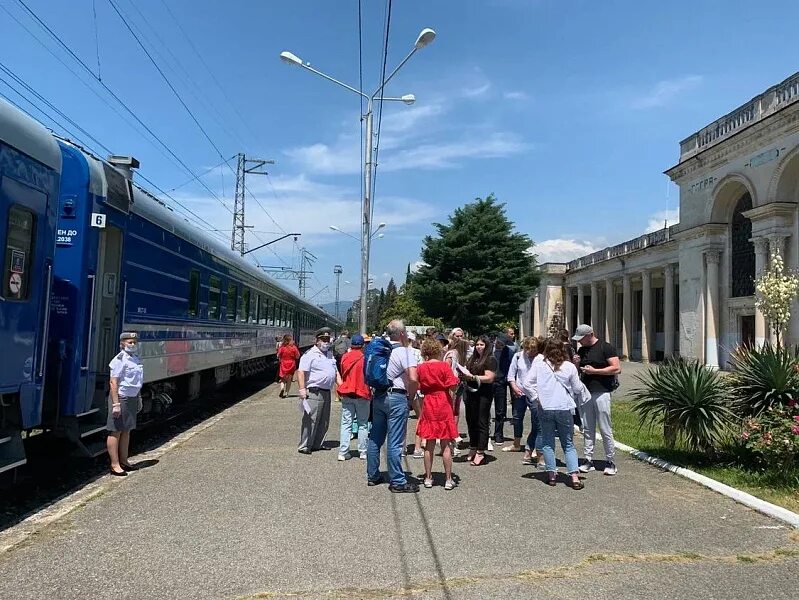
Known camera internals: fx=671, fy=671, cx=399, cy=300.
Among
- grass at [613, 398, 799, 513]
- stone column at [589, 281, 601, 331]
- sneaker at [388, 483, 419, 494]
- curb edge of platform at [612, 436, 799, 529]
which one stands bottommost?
sneaker at [388, 483, 419, 494]

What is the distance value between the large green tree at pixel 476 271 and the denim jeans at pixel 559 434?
30273 mm

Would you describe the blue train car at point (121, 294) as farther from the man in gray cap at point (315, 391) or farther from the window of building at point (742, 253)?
the window of building at point (742, 253)

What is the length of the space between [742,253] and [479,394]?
81.0 feet

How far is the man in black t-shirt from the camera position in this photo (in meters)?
8.17

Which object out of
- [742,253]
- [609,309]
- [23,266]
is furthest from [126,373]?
[609,309]

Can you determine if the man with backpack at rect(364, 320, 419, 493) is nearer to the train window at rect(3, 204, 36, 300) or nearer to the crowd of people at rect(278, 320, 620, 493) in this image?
the crowd of people at rect(278, 320, 620, 493)

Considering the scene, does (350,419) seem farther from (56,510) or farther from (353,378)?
(56,510)

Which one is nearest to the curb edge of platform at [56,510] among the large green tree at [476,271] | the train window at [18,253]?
the train window at [18,253]

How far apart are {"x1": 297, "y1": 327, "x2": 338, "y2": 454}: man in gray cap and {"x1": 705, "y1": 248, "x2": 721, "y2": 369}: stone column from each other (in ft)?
83.0

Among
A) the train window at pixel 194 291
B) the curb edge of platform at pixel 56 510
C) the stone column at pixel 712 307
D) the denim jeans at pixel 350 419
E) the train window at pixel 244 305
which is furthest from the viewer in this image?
the stone column at pixel 712 307

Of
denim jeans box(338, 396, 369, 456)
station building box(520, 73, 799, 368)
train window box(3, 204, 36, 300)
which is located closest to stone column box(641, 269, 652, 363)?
station building box(520, 73, 799, 368)

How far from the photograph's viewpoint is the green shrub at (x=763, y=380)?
7637mm

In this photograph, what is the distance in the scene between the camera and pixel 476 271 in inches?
1508

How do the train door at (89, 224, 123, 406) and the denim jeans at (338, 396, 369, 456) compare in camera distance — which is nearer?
the train door at (89, 224, 123, 406)
